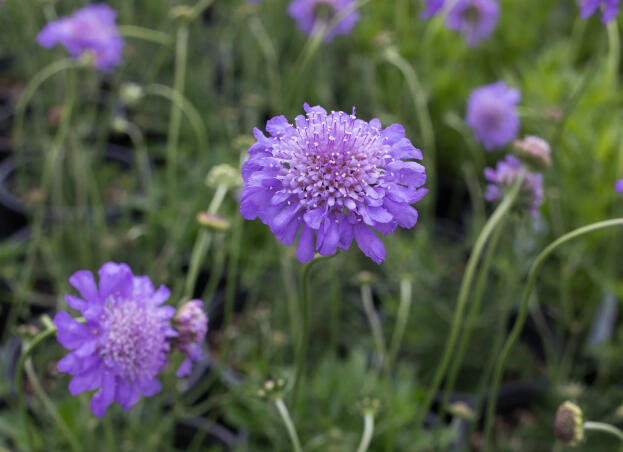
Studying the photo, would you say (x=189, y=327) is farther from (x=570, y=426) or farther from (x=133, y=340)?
(x=570, y=426)

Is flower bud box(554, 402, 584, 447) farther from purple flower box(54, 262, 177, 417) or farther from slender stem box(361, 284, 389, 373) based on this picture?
purple flower box(54, 262, 177, 417)

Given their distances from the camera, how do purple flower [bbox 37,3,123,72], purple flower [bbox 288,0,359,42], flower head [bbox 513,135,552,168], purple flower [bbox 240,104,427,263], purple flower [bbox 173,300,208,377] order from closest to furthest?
purple flower [bbox 240,104,427,263], purple flower [bbox 173,300,208,377], flower head [bbox 513,135,552,168], purple flower [bbox 37,3,123,72], purple flower [bbox 288,0,359,42]

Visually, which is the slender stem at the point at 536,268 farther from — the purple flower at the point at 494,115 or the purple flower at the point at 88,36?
the purple flower at the point at 88,36

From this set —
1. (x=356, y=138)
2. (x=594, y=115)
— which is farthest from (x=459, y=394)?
(x=356, y=138)

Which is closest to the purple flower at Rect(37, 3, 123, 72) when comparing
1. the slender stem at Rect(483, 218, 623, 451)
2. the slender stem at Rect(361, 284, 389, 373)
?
the slender stem at Rect(361, 284, 389, 373)

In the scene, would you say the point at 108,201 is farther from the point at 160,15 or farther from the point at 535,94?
the point at 535,94

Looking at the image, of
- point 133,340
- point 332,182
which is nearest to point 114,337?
point 133,340
